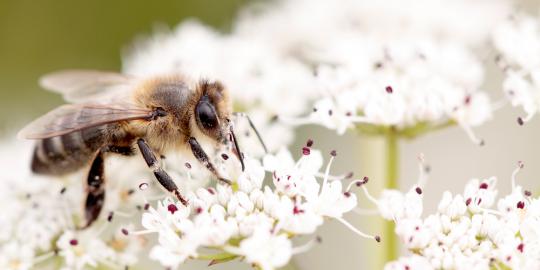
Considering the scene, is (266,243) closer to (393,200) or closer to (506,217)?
(393,200)

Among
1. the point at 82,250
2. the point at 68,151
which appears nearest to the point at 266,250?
the point at 82,250

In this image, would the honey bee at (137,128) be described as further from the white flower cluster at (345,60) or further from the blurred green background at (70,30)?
the blurred green background at (70,30)

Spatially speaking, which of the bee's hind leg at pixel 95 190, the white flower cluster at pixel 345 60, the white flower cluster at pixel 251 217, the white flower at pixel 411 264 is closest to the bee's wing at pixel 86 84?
the bee's hind leg at pixel 95 190

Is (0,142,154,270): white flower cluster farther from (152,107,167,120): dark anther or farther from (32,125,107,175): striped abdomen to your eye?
(152,107,167,120): dark anther

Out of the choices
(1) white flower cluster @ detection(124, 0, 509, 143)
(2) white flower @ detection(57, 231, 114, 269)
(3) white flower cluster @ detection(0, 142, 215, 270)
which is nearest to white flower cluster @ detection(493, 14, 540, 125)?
(1) white flower cluster @ detection(124, 0, 509, 143)

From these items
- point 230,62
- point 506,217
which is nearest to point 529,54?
point 506,217
